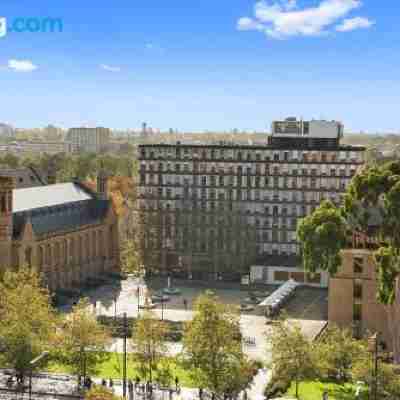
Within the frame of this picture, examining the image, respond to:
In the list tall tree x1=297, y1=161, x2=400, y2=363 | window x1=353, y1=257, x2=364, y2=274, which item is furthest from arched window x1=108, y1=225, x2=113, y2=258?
tall tree x1=297, y1=161, x2=400, y2=363

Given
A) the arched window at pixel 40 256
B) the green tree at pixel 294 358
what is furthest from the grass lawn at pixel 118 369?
the arched window at pixel 40 256

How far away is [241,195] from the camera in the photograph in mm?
114938

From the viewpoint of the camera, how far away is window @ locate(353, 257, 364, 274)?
7881 cm

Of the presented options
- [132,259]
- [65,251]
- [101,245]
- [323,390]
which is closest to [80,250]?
[65,251]

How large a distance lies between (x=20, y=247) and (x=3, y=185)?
26.4 ft

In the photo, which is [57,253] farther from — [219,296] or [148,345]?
[148,345]

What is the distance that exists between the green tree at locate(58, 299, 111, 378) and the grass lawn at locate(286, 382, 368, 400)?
17.1 meters

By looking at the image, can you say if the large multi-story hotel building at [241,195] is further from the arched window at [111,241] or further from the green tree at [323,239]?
the green tree at [323,239]

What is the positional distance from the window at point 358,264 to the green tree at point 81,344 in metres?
28.0

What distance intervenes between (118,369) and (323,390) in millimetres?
19179

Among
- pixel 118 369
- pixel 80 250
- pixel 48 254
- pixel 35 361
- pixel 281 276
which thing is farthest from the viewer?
pixel 281 276

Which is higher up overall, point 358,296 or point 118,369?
point 358,296

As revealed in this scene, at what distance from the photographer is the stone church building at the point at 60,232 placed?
308ft

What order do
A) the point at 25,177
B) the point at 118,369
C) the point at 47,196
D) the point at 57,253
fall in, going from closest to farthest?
1. the point at 118,369
2. the point at 57,253
3. the point at 47,196
4. the point at 25,177
